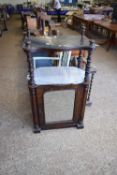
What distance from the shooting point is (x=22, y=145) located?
1.58 meters

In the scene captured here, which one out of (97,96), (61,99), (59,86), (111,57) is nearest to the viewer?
(59,86)

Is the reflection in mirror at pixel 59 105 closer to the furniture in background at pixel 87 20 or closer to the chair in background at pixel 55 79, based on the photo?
the chair in background at pixel 55 79

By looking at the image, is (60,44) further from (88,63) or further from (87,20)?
(87,20)

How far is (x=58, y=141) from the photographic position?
64.1 inches

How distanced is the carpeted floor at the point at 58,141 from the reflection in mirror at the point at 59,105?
1 cm

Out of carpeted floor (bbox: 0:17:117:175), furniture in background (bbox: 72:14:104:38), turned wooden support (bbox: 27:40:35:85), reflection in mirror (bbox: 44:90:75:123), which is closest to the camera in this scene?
turned wooden support (bbox: 27:40:35:85)

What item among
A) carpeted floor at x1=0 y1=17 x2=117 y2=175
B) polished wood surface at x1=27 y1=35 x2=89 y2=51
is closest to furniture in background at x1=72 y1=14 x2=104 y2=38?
carpeted floor at x1=0 y1=17 x2=117 y2=175

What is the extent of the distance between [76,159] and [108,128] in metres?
0.53

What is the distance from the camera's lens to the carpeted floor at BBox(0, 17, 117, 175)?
1396 millimetres

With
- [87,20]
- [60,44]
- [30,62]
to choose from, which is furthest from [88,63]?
[87,20]

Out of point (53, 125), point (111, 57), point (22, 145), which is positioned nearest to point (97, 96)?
point (53, 125)

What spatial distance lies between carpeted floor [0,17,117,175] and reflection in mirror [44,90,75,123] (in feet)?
0.03

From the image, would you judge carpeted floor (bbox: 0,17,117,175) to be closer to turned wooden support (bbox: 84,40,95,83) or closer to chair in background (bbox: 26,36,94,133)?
chair in background (bbox: 26,36,94,133)

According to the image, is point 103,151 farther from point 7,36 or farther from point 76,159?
point 7,36
